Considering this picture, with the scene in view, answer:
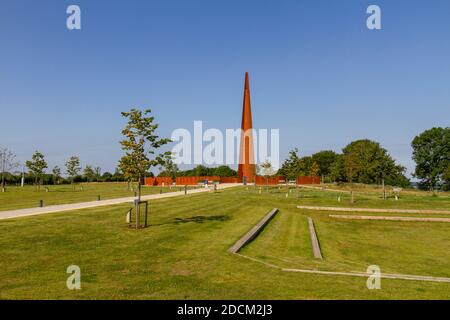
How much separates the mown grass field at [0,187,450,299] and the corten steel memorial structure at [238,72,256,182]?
224 ft

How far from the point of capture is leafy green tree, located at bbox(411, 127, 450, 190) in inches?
2919

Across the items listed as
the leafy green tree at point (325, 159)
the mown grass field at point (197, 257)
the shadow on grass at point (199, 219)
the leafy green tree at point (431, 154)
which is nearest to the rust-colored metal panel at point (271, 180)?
the leafy green tree at point (431, 154)

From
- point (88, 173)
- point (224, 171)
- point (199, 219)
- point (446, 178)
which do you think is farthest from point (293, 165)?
point (224, 171)

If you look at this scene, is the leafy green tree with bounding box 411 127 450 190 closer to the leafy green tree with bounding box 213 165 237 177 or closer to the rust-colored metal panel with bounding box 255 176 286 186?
the rust-colored metal panel with bounding box 255 176 286 186

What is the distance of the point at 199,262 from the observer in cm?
1048

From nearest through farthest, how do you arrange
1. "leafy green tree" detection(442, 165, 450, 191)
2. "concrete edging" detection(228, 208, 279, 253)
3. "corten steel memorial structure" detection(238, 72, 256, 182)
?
"concrete edging" detection(228, 208, 279, 253)
"leafy green tree" detection(442, 165, 450, 191)
"corten steel memorial structure" detection(238, 72, 256, 182)

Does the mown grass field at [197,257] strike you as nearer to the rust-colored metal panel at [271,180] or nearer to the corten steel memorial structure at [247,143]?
the rust-colored metal panel at [271,180]

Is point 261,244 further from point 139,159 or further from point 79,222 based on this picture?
point 79,222

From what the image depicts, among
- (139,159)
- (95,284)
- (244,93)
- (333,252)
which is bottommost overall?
(333,252)

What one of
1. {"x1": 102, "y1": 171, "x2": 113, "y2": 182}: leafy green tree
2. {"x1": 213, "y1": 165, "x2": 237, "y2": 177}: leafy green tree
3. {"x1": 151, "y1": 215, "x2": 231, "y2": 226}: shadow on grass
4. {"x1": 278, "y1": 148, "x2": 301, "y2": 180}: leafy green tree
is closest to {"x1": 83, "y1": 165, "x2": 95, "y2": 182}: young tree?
{"x1": 102, "y1": 171, "x2": 113, "y2": 182}: leafy green tree

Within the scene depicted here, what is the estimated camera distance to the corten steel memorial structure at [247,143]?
8988cm
